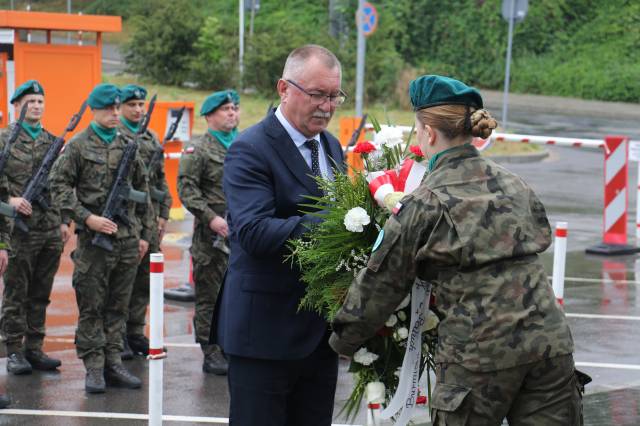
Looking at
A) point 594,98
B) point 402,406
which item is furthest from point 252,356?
point 594,98

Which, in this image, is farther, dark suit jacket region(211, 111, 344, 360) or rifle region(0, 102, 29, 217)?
rifle region(0, 102, 29, 217)

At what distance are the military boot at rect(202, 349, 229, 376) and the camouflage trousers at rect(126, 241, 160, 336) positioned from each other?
31.8 inches

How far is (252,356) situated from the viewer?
4.54m

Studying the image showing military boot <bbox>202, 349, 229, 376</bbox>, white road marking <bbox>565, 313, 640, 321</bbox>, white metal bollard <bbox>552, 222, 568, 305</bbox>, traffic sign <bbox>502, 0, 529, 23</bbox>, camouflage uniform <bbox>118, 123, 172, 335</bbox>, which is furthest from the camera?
traffic sign <bbox>502, 0, 529, 23</bbox>

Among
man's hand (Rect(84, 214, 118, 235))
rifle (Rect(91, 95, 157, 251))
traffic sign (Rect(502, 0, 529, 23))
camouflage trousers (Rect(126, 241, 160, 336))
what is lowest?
camouflage trousers (Rect(126, 241, 160, 336))

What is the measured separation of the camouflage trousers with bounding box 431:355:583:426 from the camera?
3.80m

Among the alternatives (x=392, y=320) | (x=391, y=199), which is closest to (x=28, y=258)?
(x=392, y=320)

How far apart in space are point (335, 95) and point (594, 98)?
35691mm

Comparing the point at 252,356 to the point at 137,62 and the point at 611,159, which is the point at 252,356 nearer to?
the point at 611,159

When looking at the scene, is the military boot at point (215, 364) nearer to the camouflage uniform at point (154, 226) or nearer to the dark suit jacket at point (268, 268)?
the camouflage uniform at point (154, 226)

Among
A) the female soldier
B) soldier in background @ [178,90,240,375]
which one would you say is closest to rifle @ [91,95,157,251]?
soldier in background @ [178,90,240,375]

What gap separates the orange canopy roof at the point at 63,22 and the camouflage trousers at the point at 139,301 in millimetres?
11162

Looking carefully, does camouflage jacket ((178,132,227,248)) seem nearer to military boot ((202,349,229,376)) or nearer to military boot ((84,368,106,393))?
military boot ((202,349,229,376))

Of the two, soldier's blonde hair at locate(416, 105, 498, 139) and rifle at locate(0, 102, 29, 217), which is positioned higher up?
soldier's blonde hair at locate(416, 105, 498, 139)
